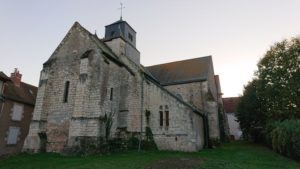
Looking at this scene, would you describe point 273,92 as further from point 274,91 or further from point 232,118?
point 232,118

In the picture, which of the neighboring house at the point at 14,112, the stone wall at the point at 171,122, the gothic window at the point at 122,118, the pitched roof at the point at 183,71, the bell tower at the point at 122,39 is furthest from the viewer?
the pitched roof at the point at 183,71

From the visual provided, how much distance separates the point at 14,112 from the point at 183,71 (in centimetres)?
1782

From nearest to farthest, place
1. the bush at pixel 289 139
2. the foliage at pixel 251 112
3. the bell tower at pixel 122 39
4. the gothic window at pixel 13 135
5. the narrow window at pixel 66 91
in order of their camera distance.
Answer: the bush at pixel 289 139
the narrow window at pixel 66 91
the gothic window at pixel 13 135
the bell tower at pixel 122 39
the foliage at pixel 251 112

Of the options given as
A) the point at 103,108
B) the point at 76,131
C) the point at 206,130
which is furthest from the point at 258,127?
the point at 76,131

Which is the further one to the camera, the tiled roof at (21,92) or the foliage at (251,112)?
the foliage at (251,112)

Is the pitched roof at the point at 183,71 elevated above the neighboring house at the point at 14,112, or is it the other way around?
the pitched roof at the point at 183,71

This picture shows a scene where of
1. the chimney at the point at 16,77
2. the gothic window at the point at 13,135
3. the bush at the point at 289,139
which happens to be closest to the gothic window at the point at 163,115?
the bush at the point at 289,139

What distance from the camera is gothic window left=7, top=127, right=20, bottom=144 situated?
1930 centimetres

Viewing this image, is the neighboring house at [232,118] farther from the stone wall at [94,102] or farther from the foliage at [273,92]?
the stone wall at [94,102]

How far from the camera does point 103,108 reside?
48.0 feet

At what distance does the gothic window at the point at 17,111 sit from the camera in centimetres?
1992

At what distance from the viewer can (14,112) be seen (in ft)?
65.6

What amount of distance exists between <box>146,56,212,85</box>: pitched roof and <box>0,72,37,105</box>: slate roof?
1411 centimetres

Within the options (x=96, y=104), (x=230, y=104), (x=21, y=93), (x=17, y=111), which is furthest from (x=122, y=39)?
(x=230, y=104)
